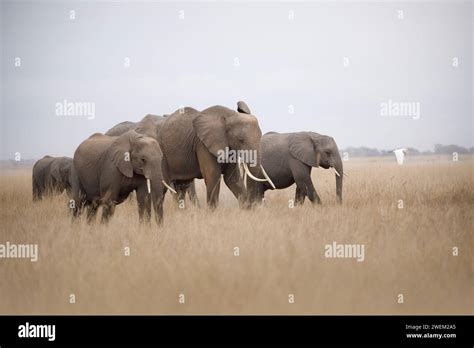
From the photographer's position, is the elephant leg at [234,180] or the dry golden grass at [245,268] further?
the elephant leg at [234,180]

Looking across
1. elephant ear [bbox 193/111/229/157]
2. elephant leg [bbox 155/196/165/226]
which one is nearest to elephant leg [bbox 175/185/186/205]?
elephant ear [bbox 193/111/229/157]

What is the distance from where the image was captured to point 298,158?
780 inches

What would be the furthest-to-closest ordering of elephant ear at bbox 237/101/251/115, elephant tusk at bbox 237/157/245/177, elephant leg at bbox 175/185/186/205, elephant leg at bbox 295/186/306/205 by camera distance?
elephant leg at bbox 295/186/306/205
elephant leg at bbox 175/185/186/205
elephant ear at bbox 237/101/251/115
elephant tusk at bbox 237/157/245/177

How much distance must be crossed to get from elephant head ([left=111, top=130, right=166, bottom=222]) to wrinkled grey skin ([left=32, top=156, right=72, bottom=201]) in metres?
7.62

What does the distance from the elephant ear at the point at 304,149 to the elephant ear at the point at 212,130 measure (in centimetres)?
409

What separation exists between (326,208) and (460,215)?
3.48 metres

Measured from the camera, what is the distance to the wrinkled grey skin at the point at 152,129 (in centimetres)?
1741

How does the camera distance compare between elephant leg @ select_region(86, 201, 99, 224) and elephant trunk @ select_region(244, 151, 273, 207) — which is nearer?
elephant leg @ select_region(86, 201, 99, 224)

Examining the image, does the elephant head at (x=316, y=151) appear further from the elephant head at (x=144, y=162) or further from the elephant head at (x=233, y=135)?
the elephant head at (x=144, y=162)

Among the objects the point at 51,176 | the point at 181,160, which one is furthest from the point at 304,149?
the point at 51,176

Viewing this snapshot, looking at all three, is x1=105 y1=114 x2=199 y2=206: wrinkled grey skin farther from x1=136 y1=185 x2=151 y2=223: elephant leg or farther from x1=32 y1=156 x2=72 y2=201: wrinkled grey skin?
x1=136 y1=185 x2=151 y2=223: elephant leg

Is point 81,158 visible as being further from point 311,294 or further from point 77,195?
point 311,294

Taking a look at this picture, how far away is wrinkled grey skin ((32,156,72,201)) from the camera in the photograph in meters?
22.6

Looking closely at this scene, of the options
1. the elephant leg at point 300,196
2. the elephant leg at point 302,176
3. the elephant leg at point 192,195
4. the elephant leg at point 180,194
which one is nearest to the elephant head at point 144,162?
the elephant leg at point 180,194
